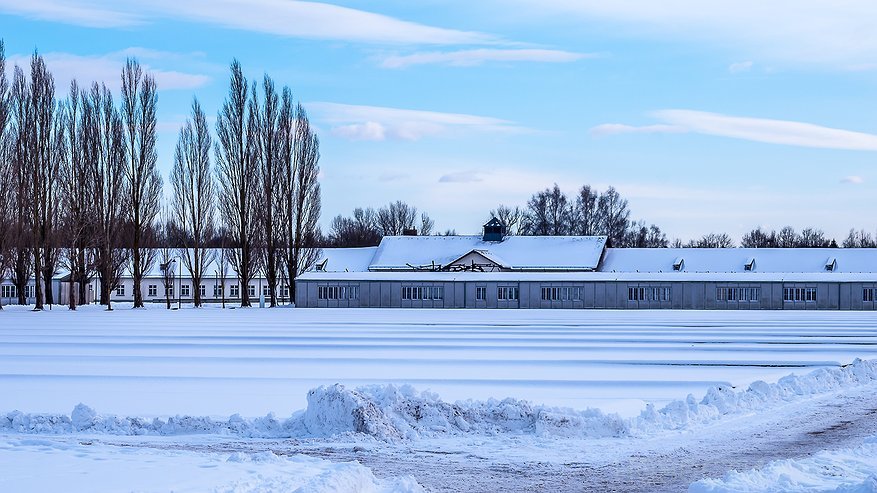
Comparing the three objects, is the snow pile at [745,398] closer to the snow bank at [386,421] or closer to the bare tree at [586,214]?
the snow bank at [386,421]

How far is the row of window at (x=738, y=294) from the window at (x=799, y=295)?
1.71 m

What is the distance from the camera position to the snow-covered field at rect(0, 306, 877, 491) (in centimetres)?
1010

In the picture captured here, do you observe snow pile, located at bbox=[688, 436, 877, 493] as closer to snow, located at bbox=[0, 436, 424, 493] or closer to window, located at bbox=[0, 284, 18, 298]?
snow, located at bbox=[0, 436, 424, 493]

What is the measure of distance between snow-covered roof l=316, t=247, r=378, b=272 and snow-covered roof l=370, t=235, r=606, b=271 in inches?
127

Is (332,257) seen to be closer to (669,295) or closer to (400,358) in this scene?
(669,295)

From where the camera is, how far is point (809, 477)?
9484 mm

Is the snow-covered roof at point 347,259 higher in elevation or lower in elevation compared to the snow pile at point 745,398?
higher

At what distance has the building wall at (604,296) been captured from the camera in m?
59.7

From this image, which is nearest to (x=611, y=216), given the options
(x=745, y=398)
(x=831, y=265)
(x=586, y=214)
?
(x=586, y=214)

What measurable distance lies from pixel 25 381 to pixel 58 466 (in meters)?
8.68

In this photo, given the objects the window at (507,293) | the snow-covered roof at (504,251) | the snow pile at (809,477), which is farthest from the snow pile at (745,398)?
the snow-covered roof at (504,251)

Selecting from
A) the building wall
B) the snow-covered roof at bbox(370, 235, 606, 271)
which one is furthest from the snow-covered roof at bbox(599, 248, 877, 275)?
the building wall

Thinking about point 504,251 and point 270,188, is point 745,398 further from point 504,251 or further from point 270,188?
point 504,251

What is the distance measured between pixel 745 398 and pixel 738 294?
4644 cm
